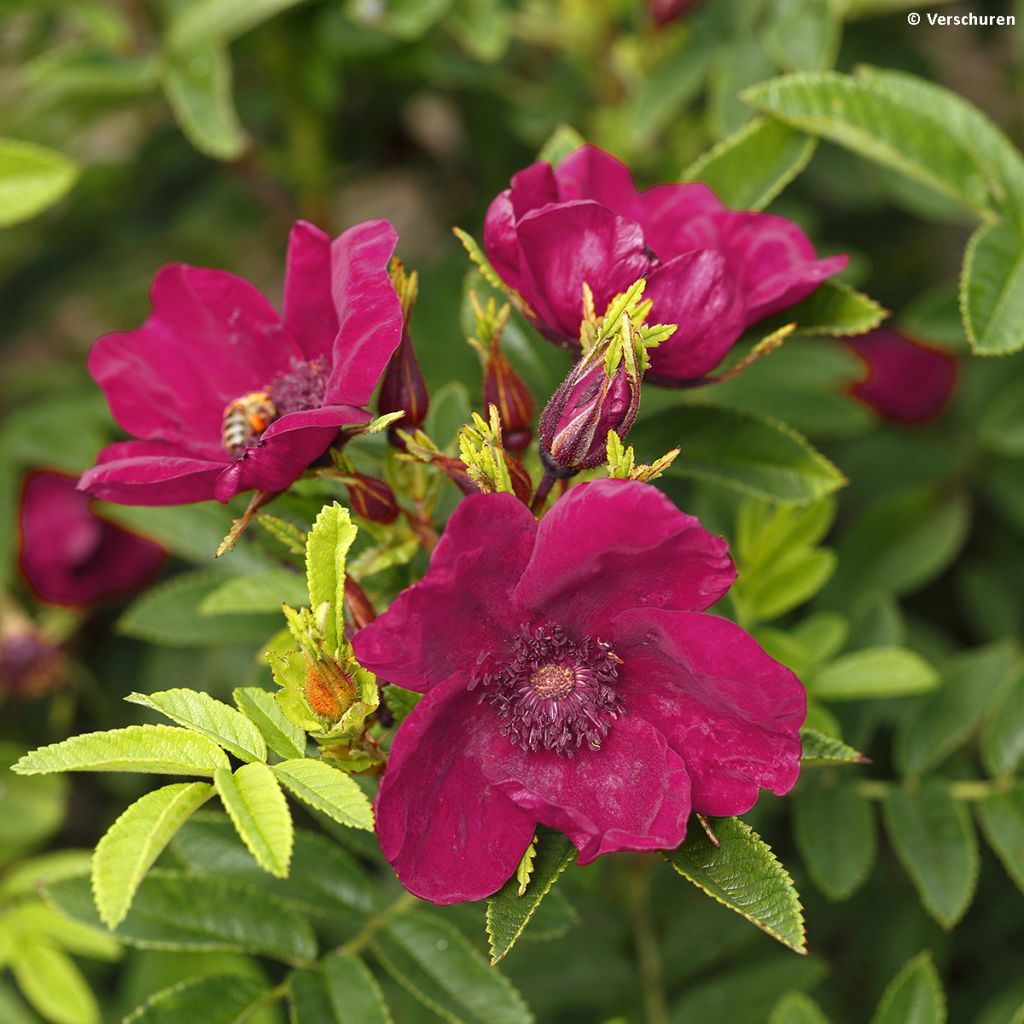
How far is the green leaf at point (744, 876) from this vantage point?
0.84 metres

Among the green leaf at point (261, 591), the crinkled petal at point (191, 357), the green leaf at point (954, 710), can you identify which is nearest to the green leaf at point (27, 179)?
the crinkled petal at point (191, 357)

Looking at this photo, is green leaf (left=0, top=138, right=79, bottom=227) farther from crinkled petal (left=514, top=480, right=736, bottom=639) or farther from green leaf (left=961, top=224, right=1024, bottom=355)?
green leaf (left=961, top=224, right=1024, bottom=355)

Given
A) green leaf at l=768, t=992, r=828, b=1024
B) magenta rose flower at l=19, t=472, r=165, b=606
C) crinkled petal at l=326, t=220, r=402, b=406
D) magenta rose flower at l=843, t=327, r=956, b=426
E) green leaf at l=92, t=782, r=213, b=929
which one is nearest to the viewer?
green leaf at l=92, t=782, r=213, b=929

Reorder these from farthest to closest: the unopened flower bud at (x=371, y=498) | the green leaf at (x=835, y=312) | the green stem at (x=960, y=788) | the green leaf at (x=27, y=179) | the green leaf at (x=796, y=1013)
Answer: the green leaf at (x=27, y=179)
the green stem at (x=960, y=788)
the green leaf at (x=796, y=1013)
the green leaf at (x=835, y=312)
the unopened flower bud at (x=371, y=498)

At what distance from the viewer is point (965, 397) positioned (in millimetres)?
2189

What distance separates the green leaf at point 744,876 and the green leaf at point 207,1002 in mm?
458

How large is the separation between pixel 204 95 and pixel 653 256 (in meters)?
0.90

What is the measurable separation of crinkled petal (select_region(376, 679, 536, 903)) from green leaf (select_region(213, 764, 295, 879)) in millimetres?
66

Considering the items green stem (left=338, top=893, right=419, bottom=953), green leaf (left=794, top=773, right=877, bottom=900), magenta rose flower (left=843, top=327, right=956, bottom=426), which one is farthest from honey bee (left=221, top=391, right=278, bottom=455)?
magenta rose flower (left=843, top=327, right=956, bottom=426)

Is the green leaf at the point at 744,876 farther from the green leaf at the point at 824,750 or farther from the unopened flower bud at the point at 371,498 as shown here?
the unopened flower bud at the point at 371,498

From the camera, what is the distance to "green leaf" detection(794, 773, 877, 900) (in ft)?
4.23

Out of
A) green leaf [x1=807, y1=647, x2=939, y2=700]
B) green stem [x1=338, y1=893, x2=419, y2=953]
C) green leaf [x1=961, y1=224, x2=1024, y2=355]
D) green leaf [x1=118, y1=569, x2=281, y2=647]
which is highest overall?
green leaf [x1=961, y1=224, x2=1024, y2=355]

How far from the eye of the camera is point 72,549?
180 cm

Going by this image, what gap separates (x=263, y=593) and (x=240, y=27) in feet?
2.86
